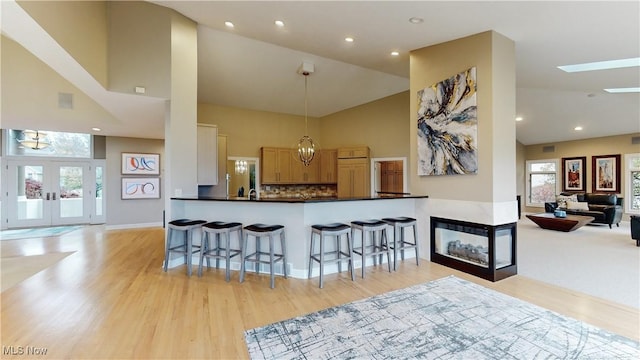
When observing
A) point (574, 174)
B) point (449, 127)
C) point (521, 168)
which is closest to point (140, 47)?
point (449, 127)

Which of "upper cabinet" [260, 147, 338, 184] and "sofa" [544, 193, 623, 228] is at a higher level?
"upper cabinet" [260, 147, 338, 184]

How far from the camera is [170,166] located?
13.1 feet

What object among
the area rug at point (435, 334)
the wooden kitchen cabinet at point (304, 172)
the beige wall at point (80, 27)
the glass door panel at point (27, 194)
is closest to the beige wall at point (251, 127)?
the wooden kitchen cabinet at point (304, 172)

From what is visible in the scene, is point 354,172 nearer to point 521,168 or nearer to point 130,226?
point 130,226

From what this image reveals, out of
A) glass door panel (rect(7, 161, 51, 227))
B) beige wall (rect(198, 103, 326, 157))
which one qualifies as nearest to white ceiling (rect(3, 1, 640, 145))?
beige wall (rect(198, 103, 326, 157))

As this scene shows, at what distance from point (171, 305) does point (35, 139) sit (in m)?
7.84

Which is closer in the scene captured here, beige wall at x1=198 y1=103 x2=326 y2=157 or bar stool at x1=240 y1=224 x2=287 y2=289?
bar stool at x1=240 y1=224 x2=287 y2=289

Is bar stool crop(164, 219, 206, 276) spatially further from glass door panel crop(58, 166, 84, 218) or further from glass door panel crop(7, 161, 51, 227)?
glass door panel crop(7, 161, 51, 227)

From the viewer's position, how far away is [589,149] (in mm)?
8844

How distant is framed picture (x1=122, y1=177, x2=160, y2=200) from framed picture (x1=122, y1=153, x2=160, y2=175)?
198mm

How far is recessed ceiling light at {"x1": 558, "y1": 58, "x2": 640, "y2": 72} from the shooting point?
422 cm

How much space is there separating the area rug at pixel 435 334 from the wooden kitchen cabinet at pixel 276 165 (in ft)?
16.2

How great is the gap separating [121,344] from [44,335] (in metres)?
0.71

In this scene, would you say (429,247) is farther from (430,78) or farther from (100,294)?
(100,294)
